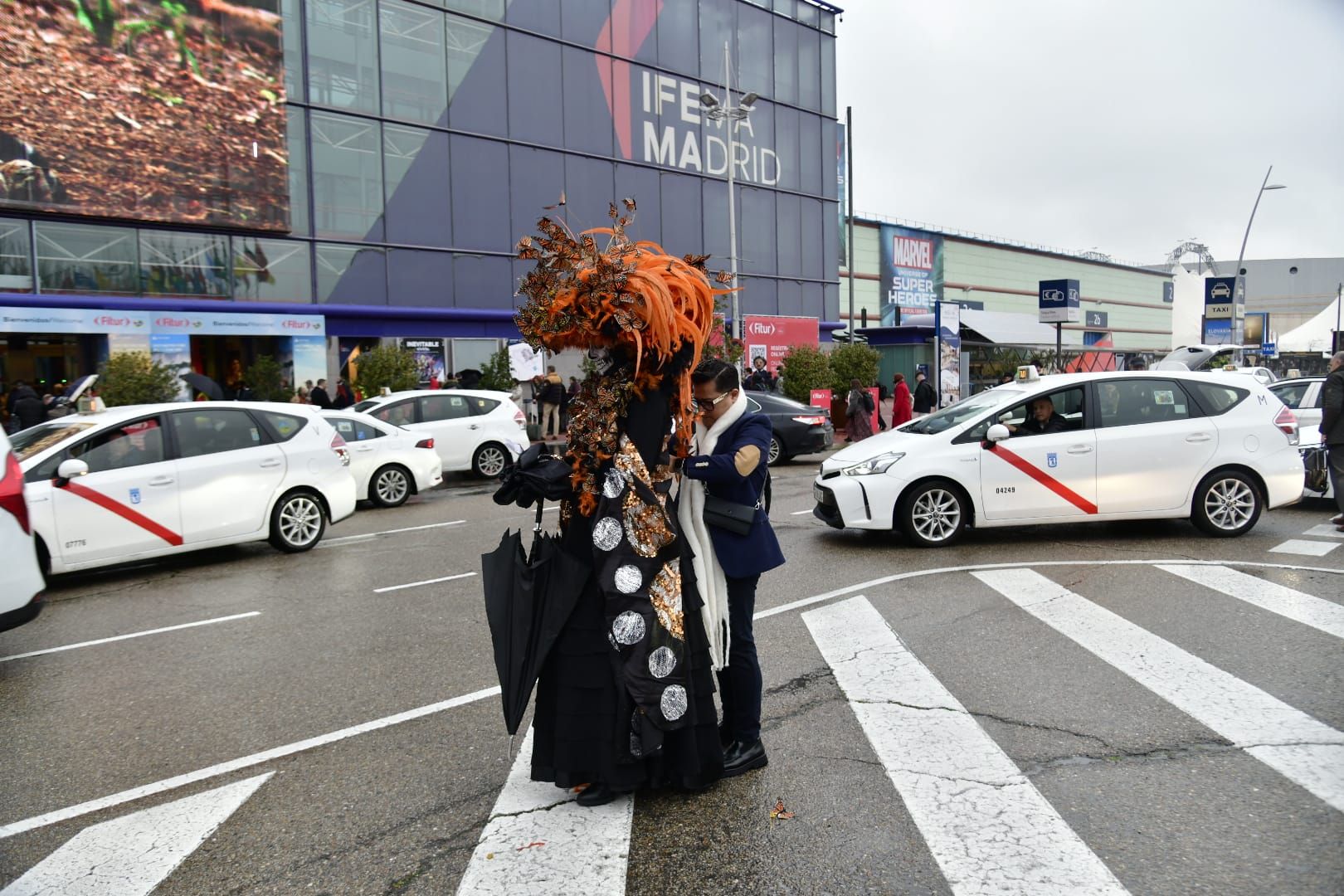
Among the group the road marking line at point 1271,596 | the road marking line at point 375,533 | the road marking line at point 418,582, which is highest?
the road marking line at point 1271,596

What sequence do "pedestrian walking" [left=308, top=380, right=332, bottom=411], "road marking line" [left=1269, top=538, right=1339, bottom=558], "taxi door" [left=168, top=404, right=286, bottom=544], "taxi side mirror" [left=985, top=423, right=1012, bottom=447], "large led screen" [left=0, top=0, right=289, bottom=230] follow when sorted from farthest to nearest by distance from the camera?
"large led screen" [left=0, top=0, right=289, bottom=230] < "pedestrian walking" [left=308, top=380, right=332, bottom=411] < "taxi door" [left=168, top=404, right=286, bottom=544] < "taxi side mirror" [left=985, top=423, right=1012, bottom=447] < "road marking line" [left=1269, top=538, right=1339, bottom=558]

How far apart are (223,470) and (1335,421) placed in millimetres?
10719

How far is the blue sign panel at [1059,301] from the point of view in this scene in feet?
85.6

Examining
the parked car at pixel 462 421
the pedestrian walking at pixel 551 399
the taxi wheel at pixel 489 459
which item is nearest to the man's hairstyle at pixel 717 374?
the parked car at pixel 462 421

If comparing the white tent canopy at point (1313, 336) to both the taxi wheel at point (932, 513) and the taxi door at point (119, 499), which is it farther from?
the taxi door at point (119, 499)

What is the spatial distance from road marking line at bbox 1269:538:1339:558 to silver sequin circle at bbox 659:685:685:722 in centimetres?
723

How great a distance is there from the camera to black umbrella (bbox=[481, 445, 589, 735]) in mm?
3598

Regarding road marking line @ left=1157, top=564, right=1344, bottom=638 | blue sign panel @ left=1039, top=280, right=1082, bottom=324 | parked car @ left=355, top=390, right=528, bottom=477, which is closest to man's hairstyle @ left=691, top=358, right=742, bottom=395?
road marking line @ left=1157, top=564, right=1344, bottom=638

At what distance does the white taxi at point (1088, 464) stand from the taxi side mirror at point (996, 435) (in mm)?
11

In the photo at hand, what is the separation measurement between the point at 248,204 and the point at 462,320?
6.61 m

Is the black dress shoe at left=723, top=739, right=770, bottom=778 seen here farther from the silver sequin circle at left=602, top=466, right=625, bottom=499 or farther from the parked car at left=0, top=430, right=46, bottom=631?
the parked car at left=0, top=430, right=46, bottom=631

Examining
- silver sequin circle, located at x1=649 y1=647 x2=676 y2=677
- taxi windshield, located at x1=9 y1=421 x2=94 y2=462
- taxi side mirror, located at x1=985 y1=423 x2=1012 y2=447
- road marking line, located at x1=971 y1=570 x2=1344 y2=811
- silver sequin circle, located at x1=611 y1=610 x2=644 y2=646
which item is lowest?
road marking line, located at x1=971 y1=570 x2=1344 y2=811

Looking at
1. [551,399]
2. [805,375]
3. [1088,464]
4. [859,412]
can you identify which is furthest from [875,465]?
[805,375]

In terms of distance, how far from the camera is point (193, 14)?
23.5 meters
